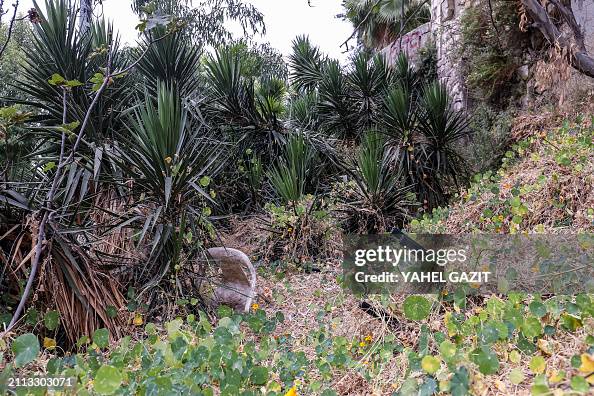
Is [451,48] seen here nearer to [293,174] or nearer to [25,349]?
[293,174]

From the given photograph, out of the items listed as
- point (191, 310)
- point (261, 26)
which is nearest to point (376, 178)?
point (191, 310)

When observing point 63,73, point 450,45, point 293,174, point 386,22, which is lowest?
point 293,174

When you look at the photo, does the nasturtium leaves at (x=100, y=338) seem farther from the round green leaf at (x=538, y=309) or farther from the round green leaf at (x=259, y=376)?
the round green leaf at (x=538, y=309)

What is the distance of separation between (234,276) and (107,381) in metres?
2.44

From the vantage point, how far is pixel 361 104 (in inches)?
278

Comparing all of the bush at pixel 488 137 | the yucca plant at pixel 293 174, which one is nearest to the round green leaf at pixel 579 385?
the yucca plant at pixel 293 174

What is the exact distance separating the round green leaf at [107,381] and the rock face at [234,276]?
2.12m

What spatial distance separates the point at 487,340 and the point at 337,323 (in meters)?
1.06

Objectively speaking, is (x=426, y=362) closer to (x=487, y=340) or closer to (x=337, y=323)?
(x=487, y=340)

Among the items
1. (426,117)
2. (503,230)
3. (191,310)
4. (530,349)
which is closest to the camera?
(530,349)

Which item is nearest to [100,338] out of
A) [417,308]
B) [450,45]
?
[417,308]

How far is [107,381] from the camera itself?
1318 mm

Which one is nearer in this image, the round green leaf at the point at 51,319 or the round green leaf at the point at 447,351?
the round green leaf at the point at 447,351

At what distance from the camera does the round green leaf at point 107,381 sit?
130 cm
